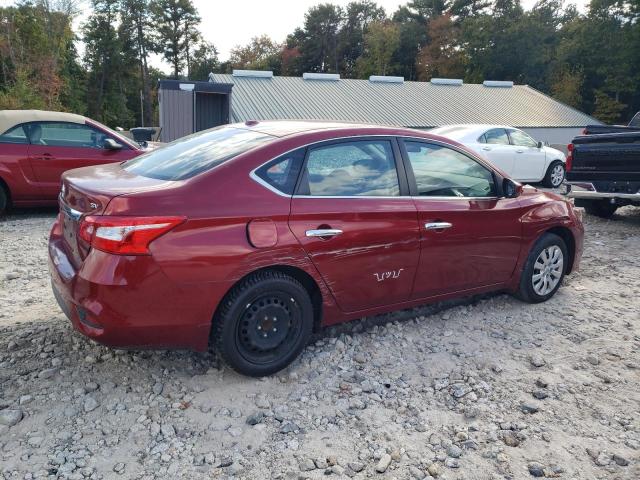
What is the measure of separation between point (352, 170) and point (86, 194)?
5.66 feet

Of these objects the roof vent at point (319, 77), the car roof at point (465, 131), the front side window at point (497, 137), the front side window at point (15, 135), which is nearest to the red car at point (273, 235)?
the front side window at point (15, 135)

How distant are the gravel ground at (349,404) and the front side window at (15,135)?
4.09 m

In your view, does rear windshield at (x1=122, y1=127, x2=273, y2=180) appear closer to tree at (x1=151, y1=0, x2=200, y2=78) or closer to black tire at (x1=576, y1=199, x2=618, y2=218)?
black tire at (x1=576, y1=199, x2=618, y2=218)

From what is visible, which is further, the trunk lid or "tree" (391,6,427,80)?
"tree" (391,6,427,80)

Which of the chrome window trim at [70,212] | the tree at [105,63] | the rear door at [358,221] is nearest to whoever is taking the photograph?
the chrome window trim at [70,212]

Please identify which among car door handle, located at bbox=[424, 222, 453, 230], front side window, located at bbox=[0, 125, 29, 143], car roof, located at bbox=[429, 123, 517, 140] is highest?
car roof, located at bbox=[429, 123, 517, 140]

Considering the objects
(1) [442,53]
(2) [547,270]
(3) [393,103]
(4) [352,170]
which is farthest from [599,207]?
(1) [442,53]

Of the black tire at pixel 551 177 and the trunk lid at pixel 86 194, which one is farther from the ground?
the trunk lid at pixel 86 194

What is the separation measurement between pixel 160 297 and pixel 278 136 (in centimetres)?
134

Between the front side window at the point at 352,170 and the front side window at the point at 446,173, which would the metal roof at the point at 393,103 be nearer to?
the front side window at the point at 446,173

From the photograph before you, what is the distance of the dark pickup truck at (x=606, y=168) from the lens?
7.55m

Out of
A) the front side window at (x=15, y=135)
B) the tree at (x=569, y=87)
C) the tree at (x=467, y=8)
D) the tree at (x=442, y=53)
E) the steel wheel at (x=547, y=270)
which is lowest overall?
the steel wheel at (x=547, y=270)

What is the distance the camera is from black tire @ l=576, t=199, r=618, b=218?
875cm

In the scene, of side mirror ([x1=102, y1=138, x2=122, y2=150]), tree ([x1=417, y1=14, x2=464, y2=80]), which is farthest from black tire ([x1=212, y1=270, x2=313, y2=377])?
tree ([x1=417, y1=14, x2=464, y2=80])
